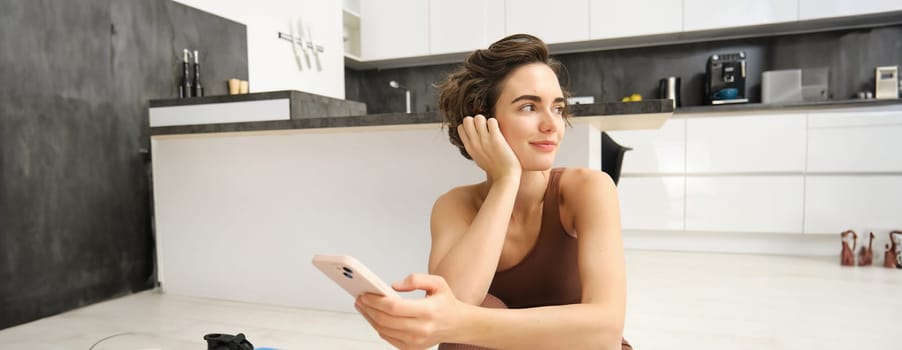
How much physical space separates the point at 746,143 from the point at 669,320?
1906 millimetres

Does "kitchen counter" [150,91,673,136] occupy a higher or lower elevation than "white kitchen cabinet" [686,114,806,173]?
higher

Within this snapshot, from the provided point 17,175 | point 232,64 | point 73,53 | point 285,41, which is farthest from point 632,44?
point 17,175

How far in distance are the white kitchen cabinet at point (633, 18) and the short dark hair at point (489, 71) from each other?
126 inches

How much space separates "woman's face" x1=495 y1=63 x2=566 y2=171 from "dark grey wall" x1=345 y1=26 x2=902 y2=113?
124 inches

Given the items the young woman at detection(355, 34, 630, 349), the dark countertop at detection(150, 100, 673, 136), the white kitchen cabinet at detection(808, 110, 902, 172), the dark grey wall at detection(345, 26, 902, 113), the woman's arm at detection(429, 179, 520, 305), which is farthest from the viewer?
the dark grey wall at detection(345, 26, 902, 113)

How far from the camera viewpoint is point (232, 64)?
3225 mm

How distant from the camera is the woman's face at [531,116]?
1.07 meters

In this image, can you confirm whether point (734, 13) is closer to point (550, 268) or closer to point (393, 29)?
point (393, 29)

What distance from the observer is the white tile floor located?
1.95 m

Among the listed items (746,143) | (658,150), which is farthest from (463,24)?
(746,143)

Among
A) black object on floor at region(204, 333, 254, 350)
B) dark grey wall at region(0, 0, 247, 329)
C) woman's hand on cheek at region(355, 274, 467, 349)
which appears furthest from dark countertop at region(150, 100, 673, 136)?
woman's hand on cheek at region(355, 274, 467, 349)

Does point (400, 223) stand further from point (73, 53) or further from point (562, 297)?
point (73, 53)

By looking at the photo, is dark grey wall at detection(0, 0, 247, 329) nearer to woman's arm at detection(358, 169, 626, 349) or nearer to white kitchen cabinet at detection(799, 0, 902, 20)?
woman's arm at detection(358, 169, 626, 349)

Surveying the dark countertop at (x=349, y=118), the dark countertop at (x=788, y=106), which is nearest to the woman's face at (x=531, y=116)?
the dark countertop at (x=349, y=118)
